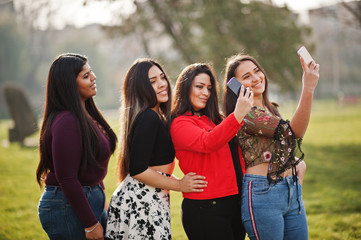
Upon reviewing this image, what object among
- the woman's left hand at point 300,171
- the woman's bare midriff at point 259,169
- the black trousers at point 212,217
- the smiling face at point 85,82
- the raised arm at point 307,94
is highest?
the smiling face at point 85,82

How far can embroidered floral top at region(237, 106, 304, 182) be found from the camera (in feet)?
8.52

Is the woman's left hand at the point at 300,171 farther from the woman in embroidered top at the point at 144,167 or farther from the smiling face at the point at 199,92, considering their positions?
the smiling face at the point at 199,92

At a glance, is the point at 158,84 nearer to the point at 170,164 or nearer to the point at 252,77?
the point at 170,164

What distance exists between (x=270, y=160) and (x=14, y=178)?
25.2 feet

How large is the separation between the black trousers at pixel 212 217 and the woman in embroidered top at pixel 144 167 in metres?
0.15

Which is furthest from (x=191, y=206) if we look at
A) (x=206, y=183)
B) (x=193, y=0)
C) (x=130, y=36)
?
(x=130, y=36)

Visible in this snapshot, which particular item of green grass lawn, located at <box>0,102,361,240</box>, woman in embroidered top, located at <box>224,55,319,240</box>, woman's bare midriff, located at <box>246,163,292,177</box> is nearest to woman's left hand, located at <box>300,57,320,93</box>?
woman in embroidered top, located at <box>224,55,319,240</box>

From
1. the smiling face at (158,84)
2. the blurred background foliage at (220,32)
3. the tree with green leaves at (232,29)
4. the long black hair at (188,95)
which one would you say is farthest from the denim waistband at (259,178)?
the tree with green leaves at (232,29)

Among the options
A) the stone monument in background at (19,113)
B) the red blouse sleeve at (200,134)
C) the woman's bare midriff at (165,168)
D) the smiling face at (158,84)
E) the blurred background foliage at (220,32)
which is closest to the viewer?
the red blouse sleeve at (200,134)

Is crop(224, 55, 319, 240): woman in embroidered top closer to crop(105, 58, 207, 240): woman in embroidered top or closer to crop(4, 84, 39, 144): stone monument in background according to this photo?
crop(105, 58, 207, 240): woman in embroidered top

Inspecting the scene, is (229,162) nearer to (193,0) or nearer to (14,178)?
(14,178)

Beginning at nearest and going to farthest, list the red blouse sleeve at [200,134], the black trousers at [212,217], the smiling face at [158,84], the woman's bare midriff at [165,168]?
the red blouse sleeve at [200,134] → the black trousers at [212,217] → the woman's bare midriff at [165,168] → the smiling face at [158,84]

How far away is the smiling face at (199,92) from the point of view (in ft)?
9.39

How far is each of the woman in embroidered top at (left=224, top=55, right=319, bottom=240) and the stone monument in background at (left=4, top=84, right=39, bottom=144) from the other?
12.4m
